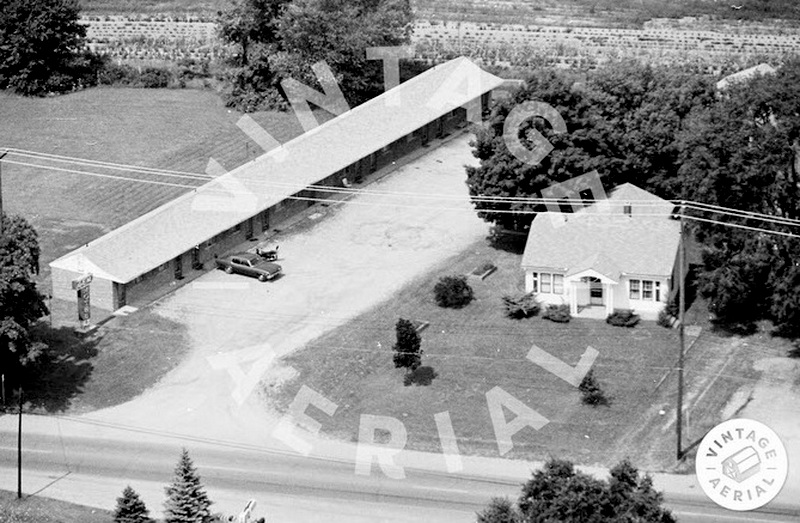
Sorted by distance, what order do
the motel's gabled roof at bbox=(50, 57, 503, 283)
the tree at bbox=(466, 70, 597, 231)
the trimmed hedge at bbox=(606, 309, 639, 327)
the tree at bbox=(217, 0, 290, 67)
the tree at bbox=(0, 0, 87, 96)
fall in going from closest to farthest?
the trimmed hedge at bbox=(606, 309, 639, 327) < the motel's gabled roof at bbox=(50, 57, 503, 283) < the tree at bbox=(466, 70, 597, 231) < the tree at bbox=(217, 0, 290, 67) < the tree at bbox=(0, 0, 87, 96)

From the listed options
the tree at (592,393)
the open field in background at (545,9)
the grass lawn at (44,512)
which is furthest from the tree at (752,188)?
the open field in background at (545,9)

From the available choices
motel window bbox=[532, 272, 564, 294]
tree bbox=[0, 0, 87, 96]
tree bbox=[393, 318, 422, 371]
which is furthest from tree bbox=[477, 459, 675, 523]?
tree bbox=[0, 0, 87, 96]

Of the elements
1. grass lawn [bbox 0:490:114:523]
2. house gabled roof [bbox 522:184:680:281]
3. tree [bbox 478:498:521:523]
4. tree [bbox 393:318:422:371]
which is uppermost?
house gabled roof [bbox 522:184:680:281]

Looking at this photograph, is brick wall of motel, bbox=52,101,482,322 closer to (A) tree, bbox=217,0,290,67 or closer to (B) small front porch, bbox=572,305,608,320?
(A) tree, bbox=217,0,290,67

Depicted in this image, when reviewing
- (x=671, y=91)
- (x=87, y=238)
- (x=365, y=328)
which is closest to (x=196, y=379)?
(x=365, y=328)

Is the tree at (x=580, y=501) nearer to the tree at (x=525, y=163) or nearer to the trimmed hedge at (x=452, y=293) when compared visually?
the trimmed hedge at (x=452, y=293)

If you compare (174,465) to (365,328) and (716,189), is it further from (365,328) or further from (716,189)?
(716,189)

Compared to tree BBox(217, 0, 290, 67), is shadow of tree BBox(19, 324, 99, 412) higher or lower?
lower

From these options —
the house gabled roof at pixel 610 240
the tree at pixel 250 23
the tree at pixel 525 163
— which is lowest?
the house gabled roof at pixel 610 240
